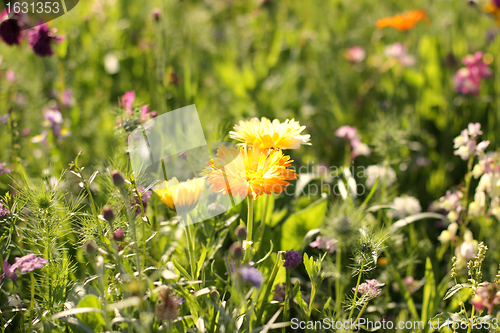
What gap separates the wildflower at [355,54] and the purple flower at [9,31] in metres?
1.72

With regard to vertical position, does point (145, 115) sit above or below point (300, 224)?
above

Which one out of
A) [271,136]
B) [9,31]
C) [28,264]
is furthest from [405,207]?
[9,31]

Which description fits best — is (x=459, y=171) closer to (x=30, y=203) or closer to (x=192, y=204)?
(x=192, y=204)

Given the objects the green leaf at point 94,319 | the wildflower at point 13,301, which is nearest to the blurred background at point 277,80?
the wildflower at point 13,301

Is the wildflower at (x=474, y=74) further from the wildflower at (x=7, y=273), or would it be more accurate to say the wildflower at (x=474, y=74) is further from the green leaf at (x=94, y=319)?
the wildflower at (x=7, y=273)

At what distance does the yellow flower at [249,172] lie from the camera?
2.42ft

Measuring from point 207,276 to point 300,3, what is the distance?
7.62 ft

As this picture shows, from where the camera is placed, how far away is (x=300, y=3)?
268 centimetres

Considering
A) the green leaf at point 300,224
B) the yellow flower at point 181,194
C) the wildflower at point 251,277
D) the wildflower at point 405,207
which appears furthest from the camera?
Answer: the wildflower at point 405,207

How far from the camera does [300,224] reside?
1094mm

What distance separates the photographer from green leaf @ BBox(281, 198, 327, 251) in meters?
1.09

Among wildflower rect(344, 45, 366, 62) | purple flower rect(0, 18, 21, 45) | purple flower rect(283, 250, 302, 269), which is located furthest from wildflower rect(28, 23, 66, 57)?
wildflower rect(344, 45, 366, 62)

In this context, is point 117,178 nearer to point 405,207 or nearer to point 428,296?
point 428,296

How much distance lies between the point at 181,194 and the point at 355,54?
69.8 inches
